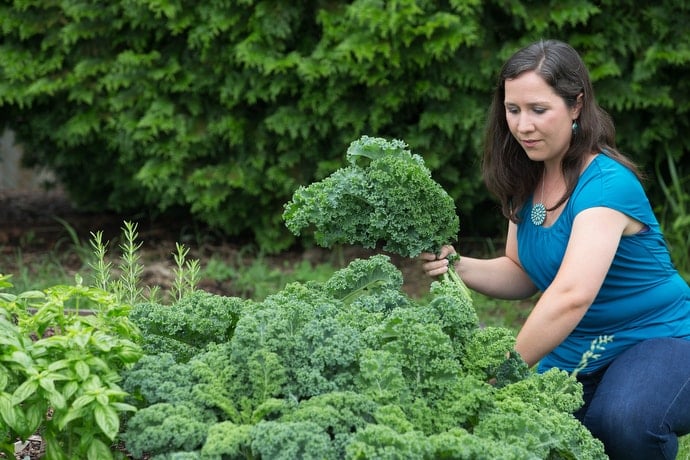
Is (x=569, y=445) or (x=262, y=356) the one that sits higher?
(x=262, y=356)

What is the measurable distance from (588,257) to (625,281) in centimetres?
39

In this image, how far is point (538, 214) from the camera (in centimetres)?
304

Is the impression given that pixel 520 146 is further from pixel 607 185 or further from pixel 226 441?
pixel 226 441

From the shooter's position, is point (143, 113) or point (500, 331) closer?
point (500, 331)

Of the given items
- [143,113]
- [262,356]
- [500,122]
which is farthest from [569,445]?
[143,113]

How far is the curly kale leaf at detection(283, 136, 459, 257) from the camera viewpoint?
110 inches

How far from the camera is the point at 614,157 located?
9.54 feet

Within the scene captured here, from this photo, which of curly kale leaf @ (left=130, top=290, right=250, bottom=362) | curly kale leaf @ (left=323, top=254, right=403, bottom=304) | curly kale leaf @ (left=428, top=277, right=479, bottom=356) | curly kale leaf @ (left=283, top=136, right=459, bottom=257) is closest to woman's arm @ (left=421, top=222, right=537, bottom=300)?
curly kale leaf @ (left=283, top=136, right=459, bottom=257)

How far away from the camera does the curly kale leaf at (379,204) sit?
279 centimetres

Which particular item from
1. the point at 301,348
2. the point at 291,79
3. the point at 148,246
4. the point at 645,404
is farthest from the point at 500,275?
the point at 148,246

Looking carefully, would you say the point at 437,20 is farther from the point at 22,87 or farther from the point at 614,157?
the point at 22,87

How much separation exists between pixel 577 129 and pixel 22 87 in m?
4.06

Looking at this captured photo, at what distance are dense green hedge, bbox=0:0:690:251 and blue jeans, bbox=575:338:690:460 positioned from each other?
8.79 ft

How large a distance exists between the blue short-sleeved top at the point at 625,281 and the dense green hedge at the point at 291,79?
7.60ft
